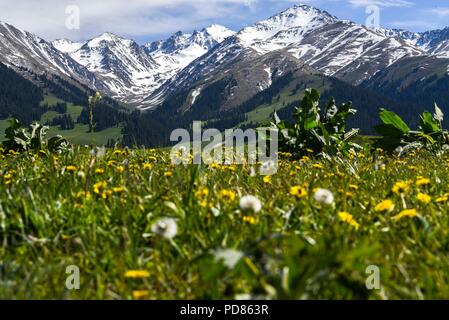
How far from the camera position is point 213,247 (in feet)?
10.6

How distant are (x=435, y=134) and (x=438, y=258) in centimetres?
1149

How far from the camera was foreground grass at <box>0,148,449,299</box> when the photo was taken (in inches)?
94.3

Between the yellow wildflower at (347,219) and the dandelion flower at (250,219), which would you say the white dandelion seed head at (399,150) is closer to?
the yellow wildflower at (347,219)

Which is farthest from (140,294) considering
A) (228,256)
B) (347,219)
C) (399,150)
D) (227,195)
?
(399,150)

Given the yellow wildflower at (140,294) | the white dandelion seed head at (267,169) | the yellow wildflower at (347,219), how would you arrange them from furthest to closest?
the white dandelion seed head at (267,169) → the yellow wildflower at (347,219) → the yellow wildflower at (140,294)

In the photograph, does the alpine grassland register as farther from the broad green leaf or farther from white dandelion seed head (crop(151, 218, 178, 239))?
the broad green leaf

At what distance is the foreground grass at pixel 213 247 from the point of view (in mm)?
A: 2395

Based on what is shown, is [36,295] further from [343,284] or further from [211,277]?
[343,284]

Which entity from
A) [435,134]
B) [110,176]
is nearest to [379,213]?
[110,176]

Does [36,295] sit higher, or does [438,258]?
[438,258]

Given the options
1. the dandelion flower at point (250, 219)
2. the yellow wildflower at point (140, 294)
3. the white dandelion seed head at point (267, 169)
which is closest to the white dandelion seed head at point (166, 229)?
the yellow wildflower at point (140, 294)

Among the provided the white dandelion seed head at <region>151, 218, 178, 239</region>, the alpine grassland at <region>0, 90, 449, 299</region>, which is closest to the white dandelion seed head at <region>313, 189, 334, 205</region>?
the alpine grassland at <region>0, 90, 449, 299</region>

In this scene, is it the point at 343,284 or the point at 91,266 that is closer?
the point at 343,284
